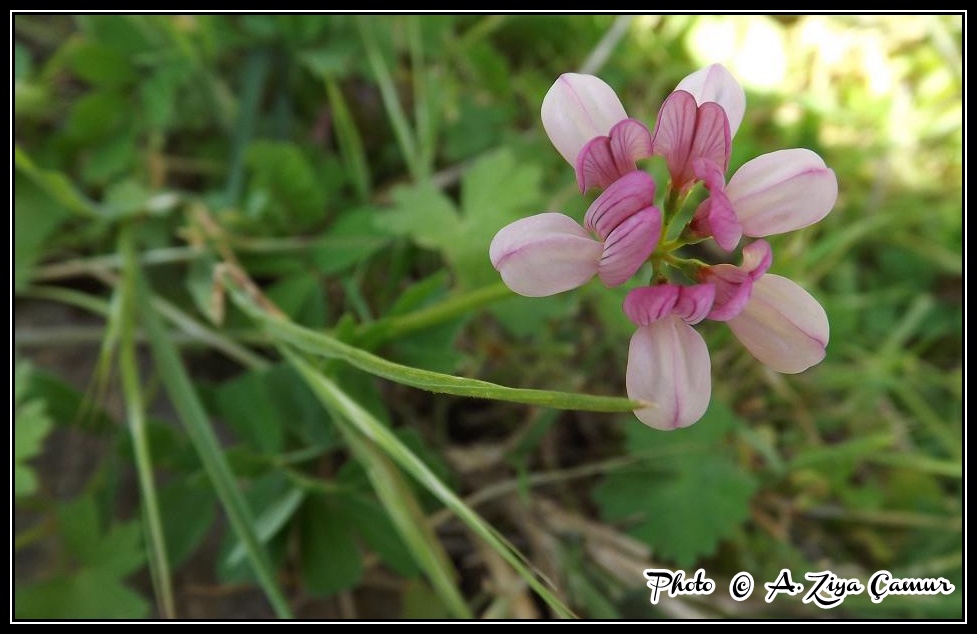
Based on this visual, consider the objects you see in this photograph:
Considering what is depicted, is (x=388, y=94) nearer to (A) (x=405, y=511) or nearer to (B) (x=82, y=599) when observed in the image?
(A) (x=405, y=511)

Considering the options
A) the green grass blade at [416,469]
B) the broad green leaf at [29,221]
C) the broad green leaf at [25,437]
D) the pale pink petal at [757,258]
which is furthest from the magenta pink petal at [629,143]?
the broad green leaf at [29,221]

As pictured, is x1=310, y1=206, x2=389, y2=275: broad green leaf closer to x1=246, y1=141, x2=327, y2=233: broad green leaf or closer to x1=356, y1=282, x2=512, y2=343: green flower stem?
x1=246, y1=141, x2=327, y2=233: broad green leaf

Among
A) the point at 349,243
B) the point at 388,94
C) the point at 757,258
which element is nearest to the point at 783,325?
the point at 757,258

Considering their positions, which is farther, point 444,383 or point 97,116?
point 97,116

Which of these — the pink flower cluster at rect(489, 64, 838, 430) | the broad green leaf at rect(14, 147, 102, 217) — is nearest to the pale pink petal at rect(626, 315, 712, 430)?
the pink flower cluster at rect(489, 64, 838, 430)

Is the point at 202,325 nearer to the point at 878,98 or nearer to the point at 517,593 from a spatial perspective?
the point at 517,593

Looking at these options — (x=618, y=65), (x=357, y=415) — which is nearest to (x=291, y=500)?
(x=357, y=415)
